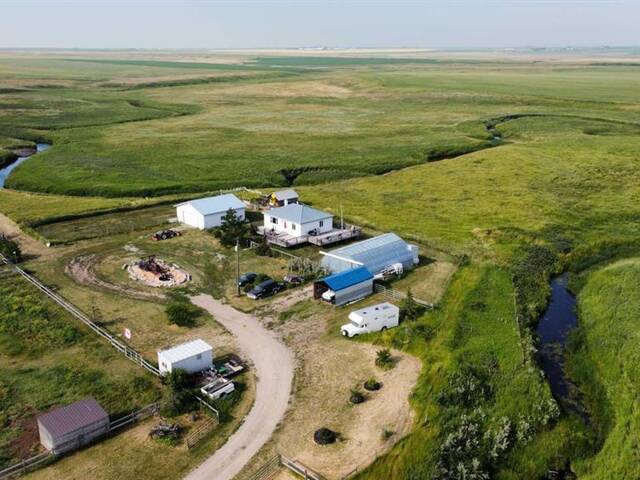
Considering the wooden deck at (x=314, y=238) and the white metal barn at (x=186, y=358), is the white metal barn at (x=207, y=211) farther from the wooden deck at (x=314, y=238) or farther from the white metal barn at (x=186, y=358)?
the white metal barn at (x=186, y=358)

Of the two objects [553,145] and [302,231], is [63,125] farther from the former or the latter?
[553,145]

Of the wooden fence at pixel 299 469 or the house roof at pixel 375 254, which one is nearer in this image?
the wooden fence at pixel 299 469

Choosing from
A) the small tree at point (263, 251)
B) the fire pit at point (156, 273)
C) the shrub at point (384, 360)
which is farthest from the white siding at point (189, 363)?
the small tree at point (263, 251)

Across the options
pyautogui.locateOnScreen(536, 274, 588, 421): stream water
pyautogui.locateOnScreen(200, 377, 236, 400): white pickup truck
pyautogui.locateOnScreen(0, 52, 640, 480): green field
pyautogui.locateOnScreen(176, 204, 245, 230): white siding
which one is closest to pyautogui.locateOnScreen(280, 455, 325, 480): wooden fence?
pyautogui.locateOnScreen(0, 52, 640, 480): green field

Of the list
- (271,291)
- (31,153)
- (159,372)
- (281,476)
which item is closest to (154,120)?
(31,153)

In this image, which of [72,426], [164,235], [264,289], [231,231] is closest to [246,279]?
[264,289]

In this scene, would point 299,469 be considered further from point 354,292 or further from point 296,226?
point 296,226
